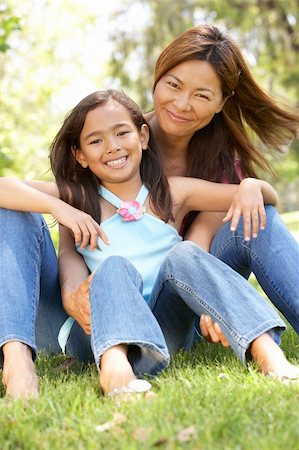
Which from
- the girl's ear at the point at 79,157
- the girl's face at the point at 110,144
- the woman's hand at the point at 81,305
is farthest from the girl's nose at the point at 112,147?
the woman's hand at the point at 81,305

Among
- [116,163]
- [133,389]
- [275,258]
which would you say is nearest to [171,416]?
[133,389]

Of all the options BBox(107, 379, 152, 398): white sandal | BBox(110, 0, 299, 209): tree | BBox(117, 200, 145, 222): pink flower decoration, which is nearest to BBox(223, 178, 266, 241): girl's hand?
BBox(117, 200, 145, 222): pink flower decoration

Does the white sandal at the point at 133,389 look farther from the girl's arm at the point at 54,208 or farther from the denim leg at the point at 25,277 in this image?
the girl's arm at the point at 54,208

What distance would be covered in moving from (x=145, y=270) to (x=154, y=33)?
16.7m

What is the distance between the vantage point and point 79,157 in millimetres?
3371

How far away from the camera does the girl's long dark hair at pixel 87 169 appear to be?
3.27m

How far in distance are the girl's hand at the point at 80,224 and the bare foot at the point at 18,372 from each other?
1.59 ft

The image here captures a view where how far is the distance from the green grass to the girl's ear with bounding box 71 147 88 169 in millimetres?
1032

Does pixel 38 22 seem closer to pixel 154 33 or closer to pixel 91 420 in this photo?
pixel 154 33

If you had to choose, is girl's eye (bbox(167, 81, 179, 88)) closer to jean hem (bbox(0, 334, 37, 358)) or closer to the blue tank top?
the blue tank top

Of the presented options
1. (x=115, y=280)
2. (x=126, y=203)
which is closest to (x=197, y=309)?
(x=115, y=280)

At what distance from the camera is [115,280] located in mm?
2676

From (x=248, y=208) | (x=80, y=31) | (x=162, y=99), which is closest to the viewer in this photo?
(x=248, y=208)

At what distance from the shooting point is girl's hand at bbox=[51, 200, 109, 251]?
118 inches
